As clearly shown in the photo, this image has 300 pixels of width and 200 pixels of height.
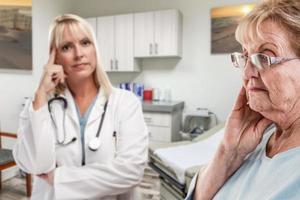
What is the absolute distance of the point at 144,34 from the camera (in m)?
3.74

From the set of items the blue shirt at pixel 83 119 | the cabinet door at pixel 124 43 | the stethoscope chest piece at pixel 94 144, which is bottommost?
the stethoscope chest piece at pixel 94 144

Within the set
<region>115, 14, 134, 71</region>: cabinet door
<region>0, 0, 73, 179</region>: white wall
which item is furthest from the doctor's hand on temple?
<region>115, 14, 134, 71</region>: cabinet door

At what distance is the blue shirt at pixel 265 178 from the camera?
61 centimetres

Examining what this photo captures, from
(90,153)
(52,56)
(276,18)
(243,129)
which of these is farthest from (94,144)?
(276,18)

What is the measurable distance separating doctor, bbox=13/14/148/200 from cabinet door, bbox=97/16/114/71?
106 inches

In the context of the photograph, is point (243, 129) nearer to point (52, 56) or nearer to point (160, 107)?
point (52, 56)

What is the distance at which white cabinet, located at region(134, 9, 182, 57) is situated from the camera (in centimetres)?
361

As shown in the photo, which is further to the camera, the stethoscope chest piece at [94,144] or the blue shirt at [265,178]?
the stethoscope chest piece at [94,144]

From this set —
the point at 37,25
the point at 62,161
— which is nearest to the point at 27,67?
the point at 37,25

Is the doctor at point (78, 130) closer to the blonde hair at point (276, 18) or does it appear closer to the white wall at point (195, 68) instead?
the blonde hair at point (276, 18)

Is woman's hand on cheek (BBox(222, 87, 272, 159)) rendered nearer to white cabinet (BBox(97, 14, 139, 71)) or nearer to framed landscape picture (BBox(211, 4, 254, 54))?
framed landscape picture (BBox(211, 4, 254, 54))

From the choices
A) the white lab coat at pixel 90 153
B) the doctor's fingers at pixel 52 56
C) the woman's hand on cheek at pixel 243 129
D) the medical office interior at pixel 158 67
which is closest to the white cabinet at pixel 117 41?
the medical office interior at pixel 158 67

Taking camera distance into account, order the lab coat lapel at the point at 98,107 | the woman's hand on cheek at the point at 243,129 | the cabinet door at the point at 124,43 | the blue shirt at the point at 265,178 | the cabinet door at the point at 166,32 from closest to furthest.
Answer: the blue shirt at the point at 265,178, the woman's hand on cheek at the point at 243,129, the lab coat lapel at the point at 98,107, the cabinet door at the point at 166,32, the cabinet door at the point at 124,43

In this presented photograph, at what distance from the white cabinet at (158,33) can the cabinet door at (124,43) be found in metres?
0.09
